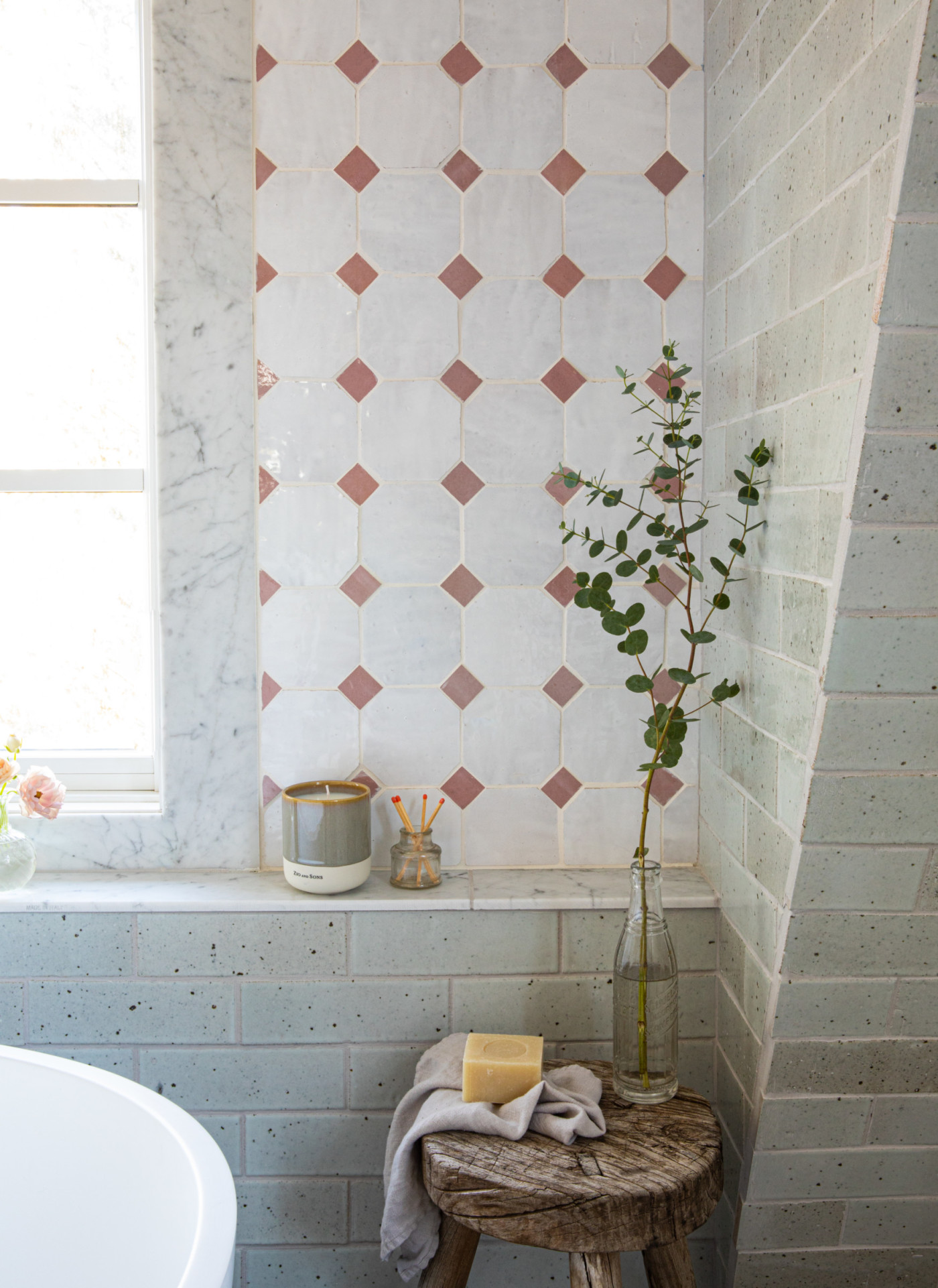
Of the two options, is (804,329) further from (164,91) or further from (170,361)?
(164,91)

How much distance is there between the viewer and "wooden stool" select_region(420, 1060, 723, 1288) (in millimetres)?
1127

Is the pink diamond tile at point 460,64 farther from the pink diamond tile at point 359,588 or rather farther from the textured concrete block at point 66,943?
the textured concrete block at point 66,943

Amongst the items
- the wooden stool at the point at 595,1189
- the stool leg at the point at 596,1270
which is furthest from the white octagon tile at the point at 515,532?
the stool leg at the point at 596,1270

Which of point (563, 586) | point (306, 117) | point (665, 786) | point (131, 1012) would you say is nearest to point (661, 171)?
point (306, 117)

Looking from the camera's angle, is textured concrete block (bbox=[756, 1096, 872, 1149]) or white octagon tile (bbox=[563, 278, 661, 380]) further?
white octagon tile (bbox=[563, 278, 661, 380])

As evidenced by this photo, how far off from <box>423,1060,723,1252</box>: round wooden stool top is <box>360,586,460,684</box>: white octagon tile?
27.3 inches

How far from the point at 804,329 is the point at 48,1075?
138cm

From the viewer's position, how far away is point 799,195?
119cm

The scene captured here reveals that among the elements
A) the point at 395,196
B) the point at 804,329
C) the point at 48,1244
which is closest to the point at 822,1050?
the point at 804,329

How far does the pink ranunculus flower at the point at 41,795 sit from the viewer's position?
1.55 meters

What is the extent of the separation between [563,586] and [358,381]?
0.48 m

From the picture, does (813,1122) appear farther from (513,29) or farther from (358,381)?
(513,29)

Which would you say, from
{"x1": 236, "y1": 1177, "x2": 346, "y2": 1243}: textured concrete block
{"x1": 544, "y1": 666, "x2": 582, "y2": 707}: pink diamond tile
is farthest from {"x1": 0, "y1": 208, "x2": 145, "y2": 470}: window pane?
{"x1": 236, "y1": 1177, "x2": 346, "y2": 1243}: textured concrete block

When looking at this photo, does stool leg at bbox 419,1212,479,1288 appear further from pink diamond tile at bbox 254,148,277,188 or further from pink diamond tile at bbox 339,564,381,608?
pink diamond tile at bbox 254,148,277,188
